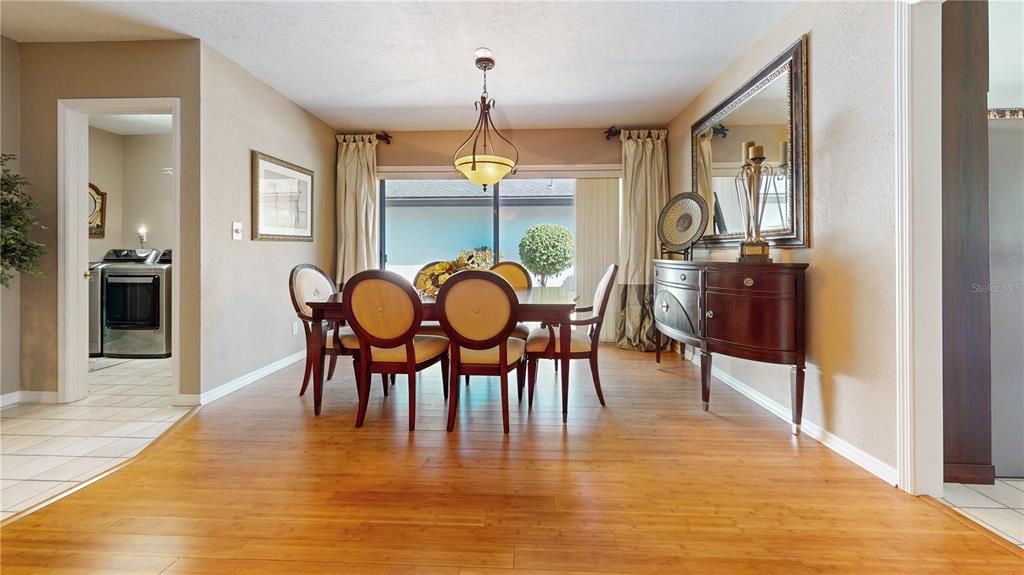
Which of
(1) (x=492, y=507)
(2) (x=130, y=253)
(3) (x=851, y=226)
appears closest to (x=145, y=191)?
(2) (x=130, y=253)

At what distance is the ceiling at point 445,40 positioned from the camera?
2.71m

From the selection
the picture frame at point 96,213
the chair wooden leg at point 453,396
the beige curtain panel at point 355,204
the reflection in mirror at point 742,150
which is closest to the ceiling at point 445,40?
the reflection in mirror at point 742,150

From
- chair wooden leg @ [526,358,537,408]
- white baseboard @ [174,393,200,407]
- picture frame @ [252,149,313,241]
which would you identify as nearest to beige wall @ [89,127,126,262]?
picture frame @ [252,149,313,241]

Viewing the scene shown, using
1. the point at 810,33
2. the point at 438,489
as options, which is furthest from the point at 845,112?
the point at 438,489

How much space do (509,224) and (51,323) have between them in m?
4.17

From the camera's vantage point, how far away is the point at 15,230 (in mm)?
2842

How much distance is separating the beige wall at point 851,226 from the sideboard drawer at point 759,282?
0.18 meters

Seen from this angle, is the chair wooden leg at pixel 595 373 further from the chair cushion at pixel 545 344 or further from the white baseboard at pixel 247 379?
the white baseboard at pixel 247 379

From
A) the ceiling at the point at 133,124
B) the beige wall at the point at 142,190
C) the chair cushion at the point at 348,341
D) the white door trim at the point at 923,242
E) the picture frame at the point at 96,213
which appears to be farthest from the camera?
the beige wall at the point at 142,190

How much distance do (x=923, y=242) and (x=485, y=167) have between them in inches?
92.4

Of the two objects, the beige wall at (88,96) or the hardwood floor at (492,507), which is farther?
the beige wall at (88,96)

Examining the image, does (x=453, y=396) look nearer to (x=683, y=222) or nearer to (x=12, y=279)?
(x=683, y=222)

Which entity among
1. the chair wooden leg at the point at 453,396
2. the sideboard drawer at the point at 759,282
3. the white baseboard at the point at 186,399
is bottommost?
the white baseboard at the point at 186,399

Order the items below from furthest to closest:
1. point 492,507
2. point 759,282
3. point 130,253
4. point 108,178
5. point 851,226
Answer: point 108,178 < point 130,253 < point 759,282 < point 851,226 < point 492,507
